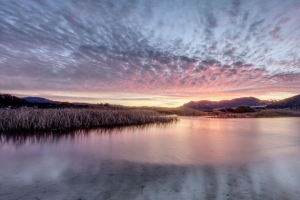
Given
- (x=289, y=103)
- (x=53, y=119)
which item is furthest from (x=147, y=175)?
(x=289, y=103)

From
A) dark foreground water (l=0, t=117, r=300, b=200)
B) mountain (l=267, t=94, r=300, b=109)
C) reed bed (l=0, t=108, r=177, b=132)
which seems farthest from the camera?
mountain (l=267, t=94, r=300, b=109)

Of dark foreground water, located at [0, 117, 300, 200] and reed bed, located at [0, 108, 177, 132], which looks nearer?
dark foreground water, located at [0, 117, 300, 200]

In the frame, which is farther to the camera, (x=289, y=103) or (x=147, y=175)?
(x=289, y=103)

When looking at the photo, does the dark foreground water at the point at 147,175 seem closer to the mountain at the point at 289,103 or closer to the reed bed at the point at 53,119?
the reed bed at the point at 53,119

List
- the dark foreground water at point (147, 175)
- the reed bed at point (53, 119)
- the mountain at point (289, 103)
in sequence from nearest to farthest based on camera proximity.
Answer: the dark foreground water at point (147, 175) → the reed bed at point (53, 119) → the mountain at point (289, 103)

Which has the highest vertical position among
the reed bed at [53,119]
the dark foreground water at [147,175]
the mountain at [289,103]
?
the mountain at [289,103]

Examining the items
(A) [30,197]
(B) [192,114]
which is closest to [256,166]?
(A) [30,197]

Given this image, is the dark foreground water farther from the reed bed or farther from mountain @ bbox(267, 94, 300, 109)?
mountain @ bbox(267, 94, 300, 109)

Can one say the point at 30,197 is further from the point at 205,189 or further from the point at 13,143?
the point at 13,143

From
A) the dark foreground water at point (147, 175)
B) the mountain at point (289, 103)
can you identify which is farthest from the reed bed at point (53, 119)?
the mountain at point (289, 103)

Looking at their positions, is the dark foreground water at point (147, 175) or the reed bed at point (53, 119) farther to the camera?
the reed bed at point (53, 119)

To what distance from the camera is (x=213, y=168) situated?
5.72 meters

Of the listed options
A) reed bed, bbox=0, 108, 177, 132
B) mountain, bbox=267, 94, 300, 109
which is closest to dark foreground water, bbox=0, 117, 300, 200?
reed bed, bbox=0, 108, 177, 132

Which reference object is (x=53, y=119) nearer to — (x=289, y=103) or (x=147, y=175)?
(x=147, y=175)
